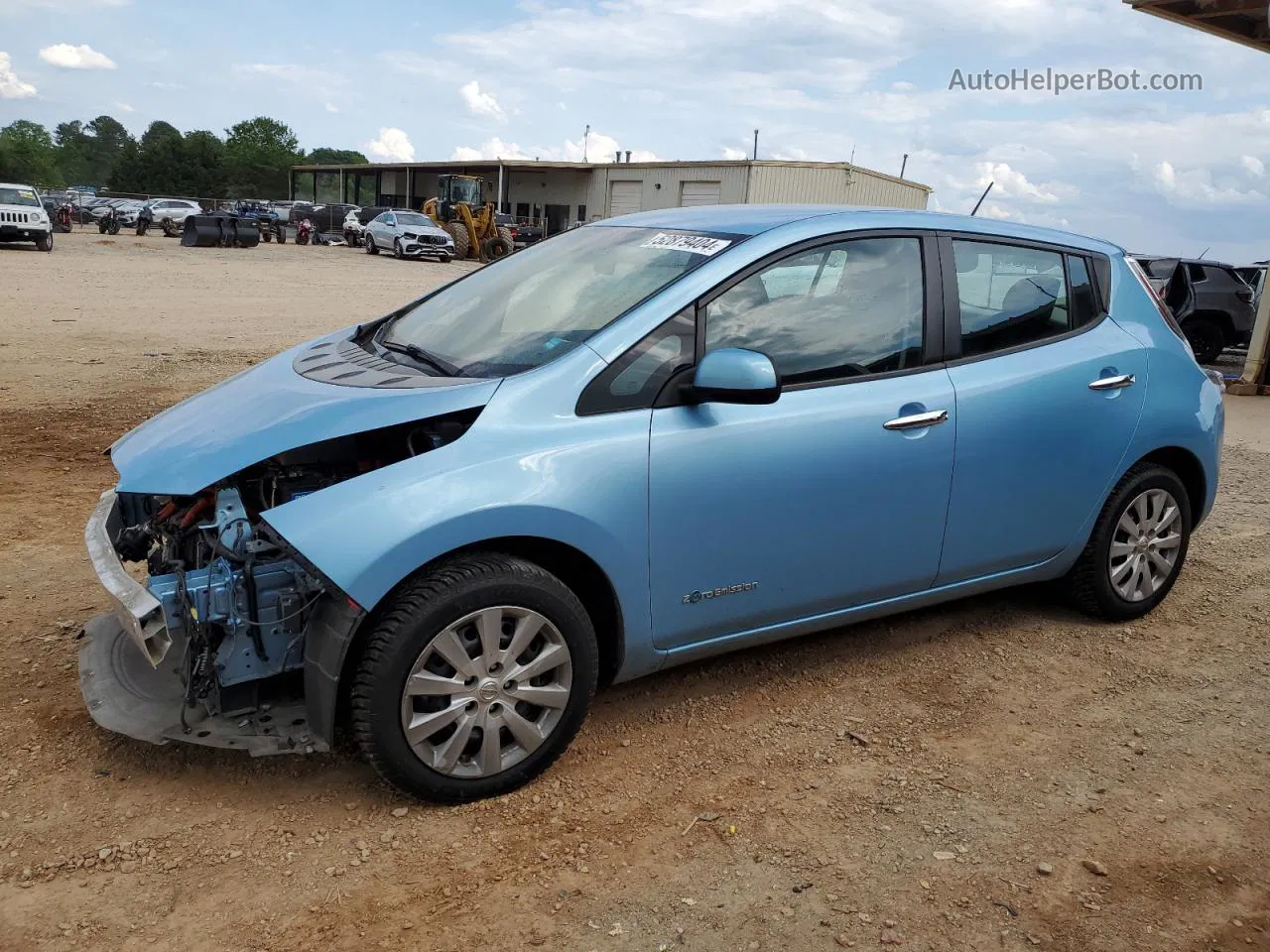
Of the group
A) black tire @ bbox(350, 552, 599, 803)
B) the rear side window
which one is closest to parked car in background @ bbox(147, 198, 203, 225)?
the rear side window

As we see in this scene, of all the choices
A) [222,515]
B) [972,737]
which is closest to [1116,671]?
[972,737]

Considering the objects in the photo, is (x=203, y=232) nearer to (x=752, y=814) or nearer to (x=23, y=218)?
(x=23, y=218)

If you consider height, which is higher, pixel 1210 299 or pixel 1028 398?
pixel 1210 299

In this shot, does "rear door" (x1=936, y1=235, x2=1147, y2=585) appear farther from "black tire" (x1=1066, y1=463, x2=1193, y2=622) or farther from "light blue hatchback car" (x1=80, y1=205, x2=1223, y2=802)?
"black tire" (x1=1066, y1=463, x2=1193, y2=622)

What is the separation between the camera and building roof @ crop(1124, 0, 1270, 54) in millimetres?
10680

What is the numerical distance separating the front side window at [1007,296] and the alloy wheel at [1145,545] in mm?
886

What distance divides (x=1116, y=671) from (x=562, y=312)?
263 centimetres

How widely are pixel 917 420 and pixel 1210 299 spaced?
13752 mm

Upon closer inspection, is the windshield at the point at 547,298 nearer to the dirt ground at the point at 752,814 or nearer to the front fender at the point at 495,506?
the front fender at the point at 495,506

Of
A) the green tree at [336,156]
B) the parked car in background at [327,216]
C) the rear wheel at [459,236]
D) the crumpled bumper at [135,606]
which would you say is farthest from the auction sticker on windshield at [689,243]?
the green tree at [336,156]

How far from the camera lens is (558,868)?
9.10 feet

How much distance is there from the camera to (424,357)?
139 inches

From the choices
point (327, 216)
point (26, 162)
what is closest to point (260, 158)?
point (26, 162)

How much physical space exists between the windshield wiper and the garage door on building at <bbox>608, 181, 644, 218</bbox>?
42920 millimetres
